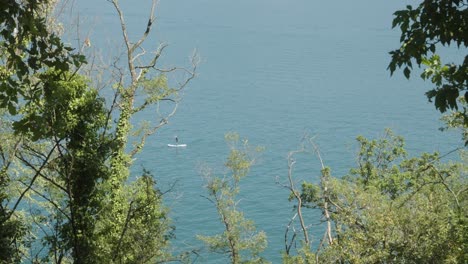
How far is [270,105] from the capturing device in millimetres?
55344

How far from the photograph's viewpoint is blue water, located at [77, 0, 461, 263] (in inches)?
1388

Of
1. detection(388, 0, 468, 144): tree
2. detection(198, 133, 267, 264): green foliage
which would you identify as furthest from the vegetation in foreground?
detection(198, 133, 267, 264): green foliage

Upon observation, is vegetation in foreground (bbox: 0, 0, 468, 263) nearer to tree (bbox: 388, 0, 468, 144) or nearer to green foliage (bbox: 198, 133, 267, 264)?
tree (bbox: 388, 0, 468, 144)

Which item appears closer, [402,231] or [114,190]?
[402,231]

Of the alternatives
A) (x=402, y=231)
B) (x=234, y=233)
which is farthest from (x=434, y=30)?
(x=234, y=233)

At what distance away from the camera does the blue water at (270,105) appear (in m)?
35.2

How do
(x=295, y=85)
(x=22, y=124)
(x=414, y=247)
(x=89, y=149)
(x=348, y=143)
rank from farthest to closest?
1. (x=295, y=85)
2. (x=348, y=143)
3. (x=89, y=149)
4. (x=414, y=247)
5. (x=22, y=124)

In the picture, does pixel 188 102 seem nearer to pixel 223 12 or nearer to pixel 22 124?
pixel 22 124

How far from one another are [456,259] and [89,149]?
828 centimetres

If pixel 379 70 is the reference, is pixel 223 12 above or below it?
above

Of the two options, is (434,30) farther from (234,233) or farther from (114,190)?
(234,233)

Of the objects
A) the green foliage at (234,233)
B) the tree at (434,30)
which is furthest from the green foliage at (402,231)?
the tree at (434,30)

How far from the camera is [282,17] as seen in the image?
12669 centimetres

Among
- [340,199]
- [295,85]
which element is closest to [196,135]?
[295,85]
